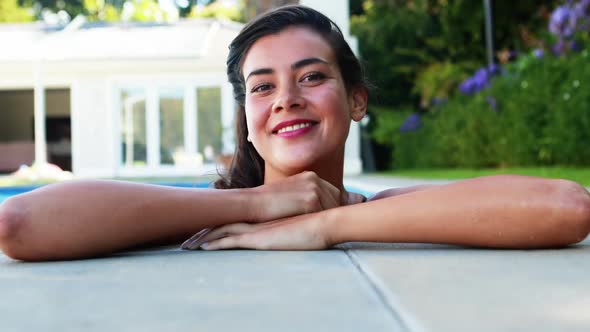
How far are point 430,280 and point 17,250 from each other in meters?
1.05

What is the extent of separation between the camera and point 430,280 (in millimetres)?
1273

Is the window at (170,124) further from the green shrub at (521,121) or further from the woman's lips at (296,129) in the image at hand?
the woman's lips at (296,129)

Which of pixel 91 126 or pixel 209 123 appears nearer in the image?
pixel 91 126

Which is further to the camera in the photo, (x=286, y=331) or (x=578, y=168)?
(x=578, y=168)

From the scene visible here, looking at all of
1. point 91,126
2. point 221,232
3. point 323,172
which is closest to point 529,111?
point 323,172

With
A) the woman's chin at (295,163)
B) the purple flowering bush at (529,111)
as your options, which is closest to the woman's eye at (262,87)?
the woman's chin at (295,163)

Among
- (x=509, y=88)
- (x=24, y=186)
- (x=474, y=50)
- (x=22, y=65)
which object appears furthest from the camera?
(x=474, y=50)

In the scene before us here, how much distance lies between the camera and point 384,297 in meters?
1.11

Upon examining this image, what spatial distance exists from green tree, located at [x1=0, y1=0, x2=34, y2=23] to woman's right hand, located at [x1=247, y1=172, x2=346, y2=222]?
89.4ft

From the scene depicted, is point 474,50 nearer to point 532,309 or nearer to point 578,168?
point 578,168

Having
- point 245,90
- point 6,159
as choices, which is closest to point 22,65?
point 6,159

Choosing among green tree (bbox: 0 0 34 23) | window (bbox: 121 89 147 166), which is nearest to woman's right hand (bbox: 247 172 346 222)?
window (bbox: 121 89 147 166)

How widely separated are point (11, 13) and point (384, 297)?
28605 mm

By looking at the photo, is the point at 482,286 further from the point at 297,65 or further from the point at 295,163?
the point at 297,65
